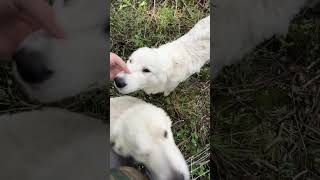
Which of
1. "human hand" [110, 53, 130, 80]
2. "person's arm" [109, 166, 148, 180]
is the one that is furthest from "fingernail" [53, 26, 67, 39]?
"person's arm" [109, 166, 148, 180]

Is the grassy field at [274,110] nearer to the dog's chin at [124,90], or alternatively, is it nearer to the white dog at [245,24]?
the white dog at [245,24]

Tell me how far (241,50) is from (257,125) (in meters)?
0.35

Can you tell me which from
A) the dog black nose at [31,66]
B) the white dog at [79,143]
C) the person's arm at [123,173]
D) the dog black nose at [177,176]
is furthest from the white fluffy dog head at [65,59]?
the dog black nose at [177,176]

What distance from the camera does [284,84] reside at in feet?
9.80

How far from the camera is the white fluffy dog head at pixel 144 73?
257 cm

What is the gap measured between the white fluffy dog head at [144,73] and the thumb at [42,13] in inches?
11.8

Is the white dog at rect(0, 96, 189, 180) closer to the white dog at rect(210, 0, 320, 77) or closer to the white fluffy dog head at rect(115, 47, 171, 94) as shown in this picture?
the white fluffy dog head at rect(115, 47, 171, 94)

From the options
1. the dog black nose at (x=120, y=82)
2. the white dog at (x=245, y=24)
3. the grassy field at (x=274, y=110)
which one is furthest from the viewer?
the grassy field at (x=274, y=110)

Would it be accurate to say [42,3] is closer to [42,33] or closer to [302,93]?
[42,33]

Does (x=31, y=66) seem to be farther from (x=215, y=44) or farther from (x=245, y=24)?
(x=245, y=24)

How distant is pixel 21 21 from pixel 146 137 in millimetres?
683

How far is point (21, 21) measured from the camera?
2.61m

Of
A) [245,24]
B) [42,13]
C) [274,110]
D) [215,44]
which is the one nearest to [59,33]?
[42,13]

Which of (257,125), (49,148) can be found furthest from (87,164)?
(257,125)
